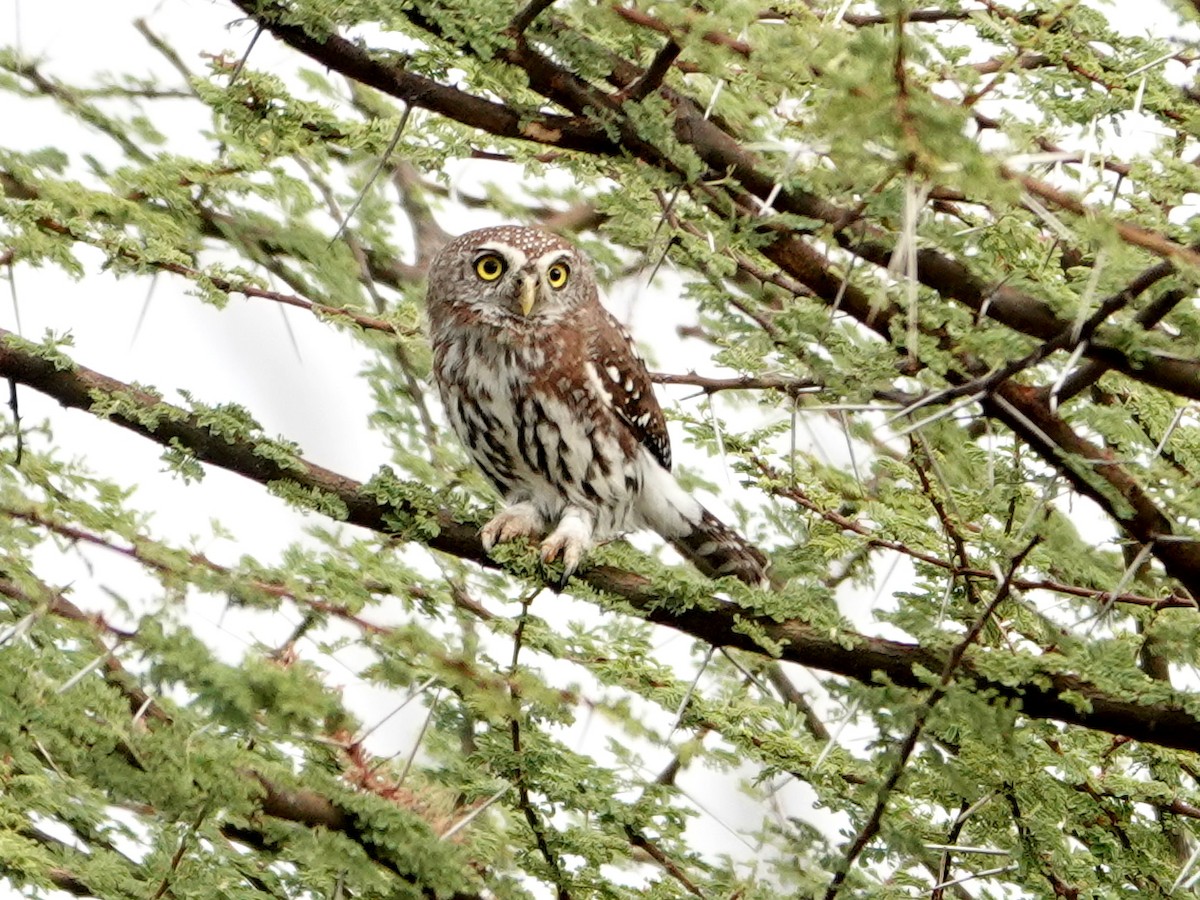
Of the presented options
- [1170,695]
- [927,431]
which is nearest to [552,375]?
[927,431]

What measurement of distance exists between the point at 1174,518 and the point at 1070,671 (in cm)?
36

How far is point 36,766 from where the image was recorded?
3248 millimetres

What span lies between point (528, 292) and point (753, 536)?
98cm

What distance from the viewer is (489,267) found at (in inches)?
196

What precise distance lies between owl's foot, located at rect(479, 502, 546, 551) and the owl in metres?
0.02

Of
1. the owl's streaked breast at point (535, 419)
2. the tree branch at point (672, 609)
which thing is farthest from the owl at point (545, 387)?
the tree branch at point (672, 609)

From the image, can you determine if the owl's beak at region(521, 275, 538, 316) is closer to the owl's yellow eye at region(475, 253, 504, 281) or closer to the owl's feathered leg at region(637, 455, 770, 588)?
the owl's yellow eye at region(475, 253, 504, 281)

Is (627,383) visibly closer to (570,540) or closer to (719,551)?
(719,551)

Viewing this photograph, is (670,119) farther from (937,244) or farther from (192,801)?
(192,801)

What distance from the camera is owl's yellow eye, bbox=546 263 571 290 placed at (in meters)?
4.96

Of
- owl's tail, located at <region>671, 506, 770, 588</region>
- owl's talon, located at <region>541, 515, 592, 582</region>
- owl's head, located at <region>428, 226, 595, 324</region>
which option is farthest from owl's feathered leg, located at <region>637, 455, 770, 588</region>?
owl's head, located at <region>428, 226, 595, 324</region>

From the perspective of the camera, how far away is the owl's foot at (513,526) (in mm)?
3850

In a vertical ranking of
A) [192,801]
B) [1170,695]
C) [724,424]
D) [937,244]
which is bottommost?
[192,801]

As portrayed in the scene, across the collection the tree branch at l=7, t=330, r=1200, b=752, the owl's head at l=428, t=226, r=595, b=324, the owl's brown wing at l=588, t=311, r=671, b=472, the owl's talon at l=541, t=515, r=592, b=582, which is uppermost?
the owl's head at l=428, t=226, r=595, b=324
